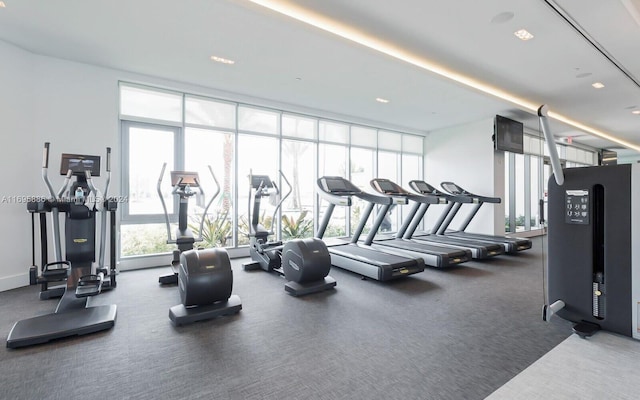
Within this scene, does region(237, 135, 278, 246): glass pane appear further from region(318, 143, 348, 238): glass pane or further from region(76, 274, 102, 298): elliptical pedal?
region(76, 274, 102, 298): elliptical pedal

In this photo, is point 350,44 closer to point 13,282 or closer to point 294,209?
point 294,209

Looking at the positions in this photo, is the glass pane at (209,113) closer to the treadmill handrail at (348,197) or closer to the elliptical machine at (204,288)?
the treadmill handrail at (348,197)

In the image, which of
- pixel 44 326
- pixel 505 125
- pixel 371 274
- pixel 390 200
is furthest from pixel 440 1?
pixel 505 125

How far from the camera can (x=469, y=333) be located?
253 centimetres

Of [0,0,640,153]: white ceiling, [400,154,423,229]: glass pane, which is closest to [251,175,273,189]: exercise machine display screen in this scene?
[0,0,640,153]: white ceiling

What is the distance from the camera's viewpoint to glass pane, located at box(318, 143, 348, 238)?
724cm

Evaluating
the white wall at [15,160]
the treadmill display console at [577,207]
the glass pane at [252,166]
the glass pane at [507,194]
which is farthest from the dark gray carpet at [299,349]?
the glass pane at [507,194]

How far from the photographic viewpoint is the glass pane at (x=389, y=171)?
335 inches

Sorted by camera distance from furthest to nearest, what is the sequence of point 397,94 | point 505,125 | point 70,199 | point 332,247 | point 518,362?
1. point 505,125
2. point 397,94
3. point 332,247
4. point 70,199
5. point 518,362

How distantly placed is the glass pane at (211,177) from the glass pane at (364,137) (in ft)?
10.7

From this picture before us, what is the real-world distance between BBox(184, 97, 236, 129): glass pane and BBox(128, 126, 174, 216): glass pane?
481 mm

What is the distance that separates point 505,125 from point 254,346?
7913 mm

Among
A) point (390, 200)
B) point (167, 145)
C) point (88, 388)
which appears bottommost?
point (88, 388)

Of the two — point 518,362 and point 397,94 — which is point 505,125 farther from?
point 518,362
